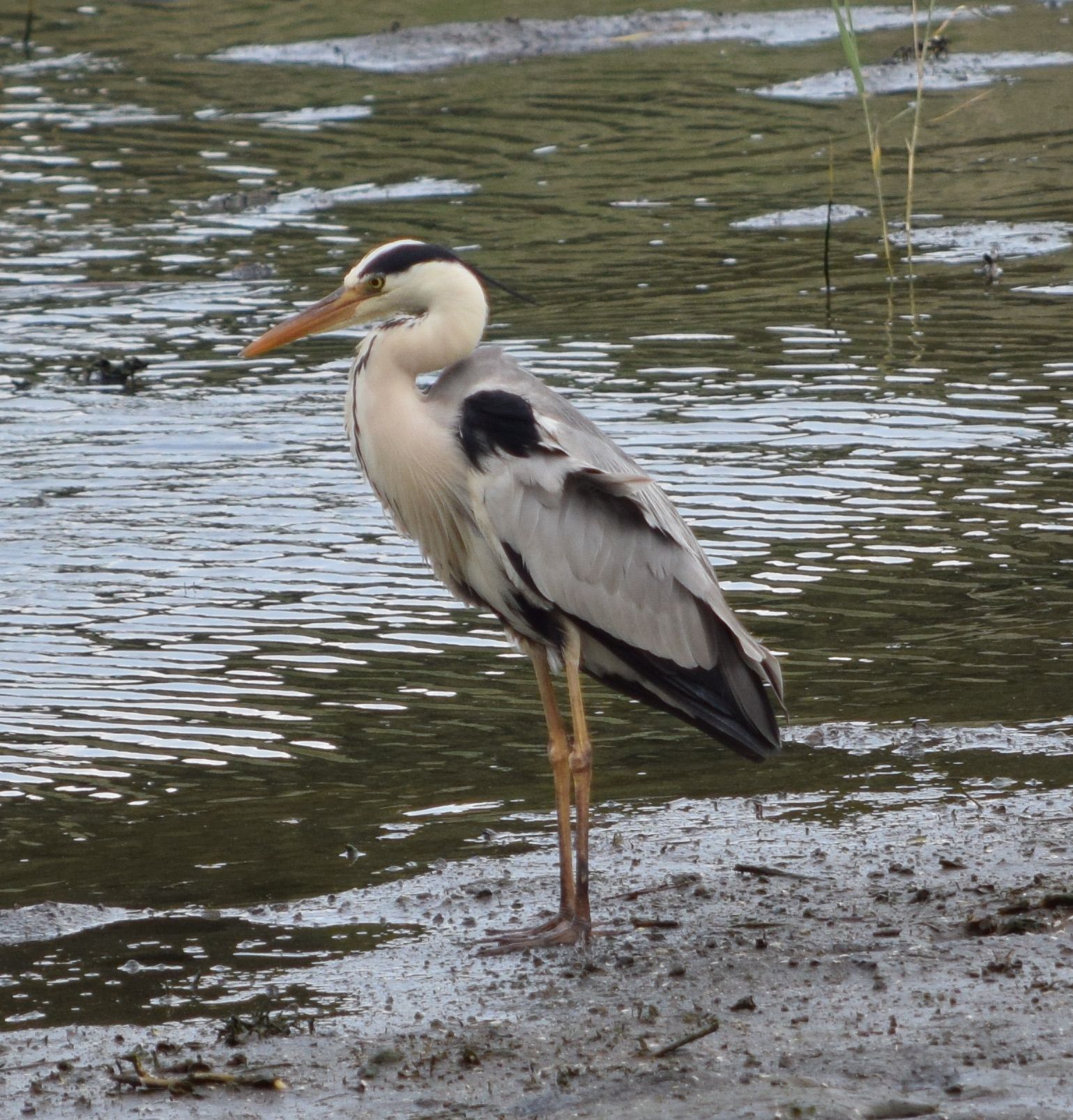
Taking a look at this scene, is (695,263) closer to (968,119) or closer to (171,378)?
(171,378)

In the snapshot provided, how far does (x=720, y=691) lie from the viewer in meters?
5.29

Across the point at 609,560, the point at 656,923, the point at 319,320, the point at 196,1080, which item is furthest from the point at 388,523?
the point at 196,1080

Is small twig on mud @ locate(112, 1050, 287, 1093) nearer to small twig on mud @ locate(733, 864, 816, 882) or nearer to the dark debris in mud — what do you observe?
small twig on mud @ locate(733, 864, 816, 882)

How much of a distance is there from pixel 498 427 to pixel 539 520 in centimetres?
26

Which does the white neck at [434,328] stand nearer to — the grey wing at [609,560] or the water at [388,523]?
Answer: the grey wing at [609,560]

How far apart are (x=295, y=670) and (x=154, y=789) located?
922 millimetres

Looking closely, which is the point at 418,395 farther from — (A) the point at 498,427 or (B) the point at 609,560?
(B) the point at 609,560

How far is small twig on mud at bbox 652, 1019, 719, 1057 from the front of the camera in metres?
4.16

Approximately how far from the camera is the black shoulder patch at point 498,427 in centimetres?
501

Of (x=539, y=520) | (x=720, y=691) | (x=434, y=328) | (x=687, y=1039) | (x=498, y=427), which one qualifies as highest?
(x=434, y=328)

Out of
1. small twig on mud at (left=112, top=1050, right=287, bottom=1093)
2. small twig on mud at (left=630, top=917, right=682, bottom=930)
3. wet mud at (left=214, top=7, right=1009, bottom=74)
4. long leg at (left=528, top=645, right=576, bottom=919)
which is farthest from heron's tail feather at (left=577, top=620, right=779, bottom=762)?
wet mud at (left=214, top=7, right=1009, bottom=74)

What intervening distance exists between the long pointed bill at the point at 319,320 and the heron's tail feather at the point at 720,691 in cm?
Result: 108

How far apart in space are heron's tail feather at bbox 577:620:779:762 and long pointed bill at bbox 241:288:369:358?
3.56 ft

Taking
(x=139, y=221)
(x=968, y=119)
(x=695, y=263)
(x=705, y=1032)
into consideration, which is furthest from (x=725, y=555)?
(x=968, y=119)
